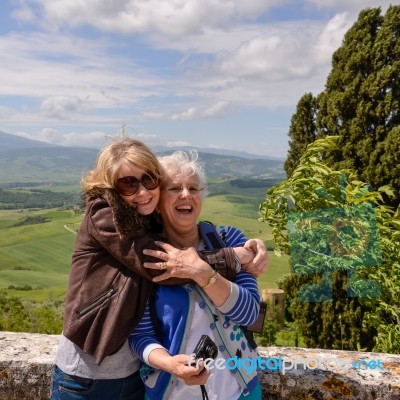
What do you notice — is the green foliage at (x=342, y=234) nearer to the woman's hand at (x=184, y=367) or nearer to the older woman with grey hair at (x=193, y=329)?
the older woman with grey hair at (x=193, y=329)

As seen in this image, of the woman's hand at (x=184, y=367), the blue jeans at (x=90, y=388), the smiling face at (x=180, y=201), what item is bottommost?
the blue jeans at (x=90, y=388)

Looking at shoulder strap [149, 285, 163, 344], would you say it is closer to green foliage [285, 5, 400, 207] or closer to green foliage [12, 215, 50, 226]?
green foliage [285, 5, 400, 207]

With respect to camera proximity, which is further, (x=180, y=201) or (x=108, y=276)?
(x=180, y=201)

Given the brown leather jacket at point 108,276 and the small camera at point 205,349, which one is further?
the brown leather jacket at point 108,276

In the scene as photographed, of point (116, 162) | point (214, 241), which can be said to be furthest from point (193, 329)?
point (116, 162)

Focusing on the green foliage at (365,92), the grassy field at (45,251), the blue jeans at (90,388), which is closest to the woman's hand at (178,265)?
the blue jeans at (90,388)

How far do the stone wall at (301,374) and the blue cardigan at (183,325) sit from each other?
446 millimetres

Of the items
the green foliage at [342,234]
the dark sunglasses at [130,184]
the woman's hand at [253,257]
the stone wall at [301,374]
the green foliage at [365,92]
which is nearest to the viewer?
the dark sunglasses at [130,184]

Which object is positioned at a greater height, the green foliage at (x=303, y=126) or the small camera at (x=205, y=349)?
the green foliage at (x=303, y=126)

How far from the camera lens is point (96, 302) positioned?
86.0 inches

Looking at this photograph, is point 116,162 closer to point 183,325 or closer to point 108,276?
point 108,276

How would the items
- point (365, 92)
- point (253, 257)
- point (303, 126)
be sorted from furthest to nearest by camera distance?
point (303, 126)
point (365, 92)
point (253, 257)

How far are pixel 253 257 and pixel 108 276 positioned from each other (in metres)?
0.80

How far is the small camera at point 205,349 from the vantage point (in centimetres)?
203
